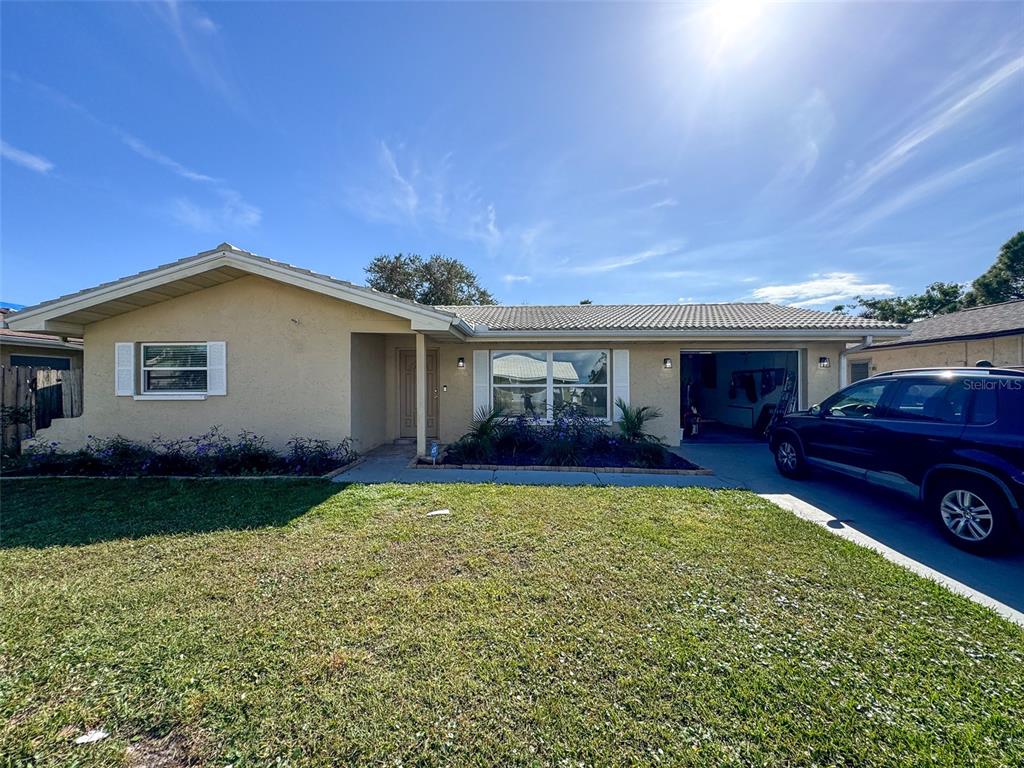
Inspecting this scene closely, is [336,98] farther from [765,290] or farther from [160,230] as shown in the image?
[765,290]

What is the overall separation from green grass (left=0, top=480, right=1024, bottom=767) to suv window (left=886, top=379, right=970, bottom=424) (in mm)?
1989

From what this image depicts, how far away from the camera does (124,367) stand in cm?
789

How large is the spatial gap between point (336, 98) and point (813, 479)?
42.2ft

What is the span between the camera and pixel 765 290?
2016 centimetres

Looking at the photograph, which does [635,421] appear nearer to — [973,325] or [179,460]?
[179,460]

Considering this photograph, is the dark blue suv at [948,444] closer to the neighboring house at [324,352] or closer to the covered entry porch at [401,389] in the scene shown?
the neighboring house at [324,352]

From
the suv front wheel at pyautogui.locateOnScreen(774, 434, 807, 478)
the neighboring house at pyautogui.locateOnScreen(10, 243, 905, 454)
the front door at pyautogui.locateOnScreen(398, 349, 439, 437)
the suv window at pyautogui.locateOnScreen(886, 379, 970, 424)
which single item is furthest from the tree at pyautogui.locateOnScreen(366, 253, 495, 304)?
the suv window at pyautogui.locateOnScreen(886, 379, 970, 424)

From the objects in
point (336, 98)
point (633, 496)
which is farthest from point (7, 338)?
point (633, 496)

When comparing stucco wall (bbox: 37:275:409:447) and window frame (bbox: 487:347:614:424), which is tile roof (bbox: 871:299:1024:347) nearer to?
window frame (bbox: 487:347:614:424)

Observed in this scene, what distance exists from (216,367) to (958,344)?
21.6 meters

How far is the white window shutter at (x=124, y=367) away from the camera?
787cm

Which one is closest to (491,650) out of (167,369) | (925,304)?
(167,369)

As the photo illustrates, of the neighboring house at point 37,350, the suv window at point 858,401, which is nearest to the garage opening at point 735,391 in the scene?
the suv window at point 858,401

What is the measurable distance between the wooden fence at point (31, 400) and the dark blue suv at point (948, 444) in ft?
48.9
